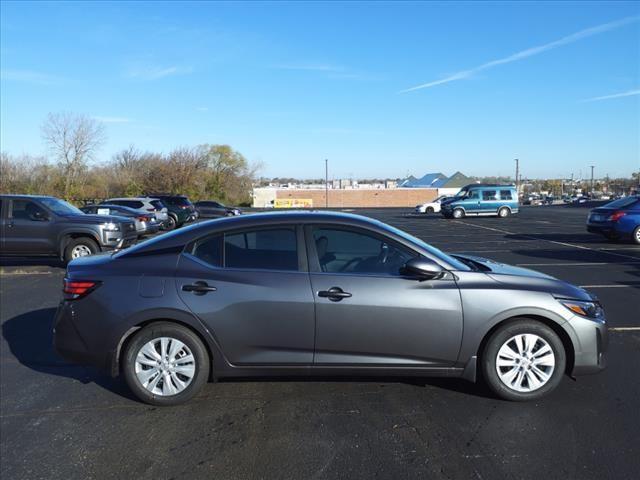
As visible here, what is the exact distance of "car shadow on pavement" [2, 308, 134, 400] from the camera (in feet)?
15.4

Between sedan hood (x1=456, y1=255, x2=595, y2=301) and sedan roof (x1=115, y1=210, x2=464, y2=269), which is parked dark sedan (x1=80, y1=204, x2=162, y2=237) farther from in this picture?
sedan hood (x1=456, y1=255, x2=595, y2=301)

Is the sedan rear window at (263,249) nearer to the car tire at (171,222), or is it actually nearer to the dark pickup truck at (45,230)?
the dark pickup truck at (45,230)

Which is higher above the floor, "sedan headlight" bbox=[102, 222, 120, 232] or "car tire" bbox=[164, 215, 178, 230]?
"sedan headlight" bbox=[102, 222, 120, 232]

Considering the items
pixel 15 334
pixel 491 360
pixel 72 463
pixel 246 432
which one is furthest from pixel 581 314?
pixel 15 334

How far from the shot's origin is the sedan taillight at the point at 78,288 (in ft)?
13.4

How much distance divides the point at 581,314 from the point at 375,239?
1.79 meters

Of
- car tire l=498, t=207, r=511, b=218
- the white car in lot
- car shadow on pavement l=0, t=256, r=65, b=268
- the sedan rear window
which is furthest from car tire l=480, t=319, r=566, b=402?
the white car in lot

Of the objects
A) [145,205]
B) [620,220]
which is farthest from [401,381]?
[145,205]

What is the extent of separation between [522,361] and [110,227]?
10.1 m

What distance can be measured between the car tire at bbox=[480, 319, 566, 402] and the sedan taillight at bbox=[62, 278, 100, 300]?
328 cm

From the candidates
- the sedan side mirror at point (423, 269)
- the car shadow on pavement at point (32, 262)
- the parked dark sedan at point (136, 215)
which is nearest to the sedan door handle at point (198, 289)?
the sedan side mirror at point (423, 269)

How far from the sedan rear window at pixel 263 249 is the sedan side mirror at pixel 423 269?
0.92m

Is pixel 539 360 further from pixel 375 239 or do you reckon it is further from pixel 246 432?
pixel 246 432

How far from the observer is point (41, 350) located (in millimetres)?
5582
